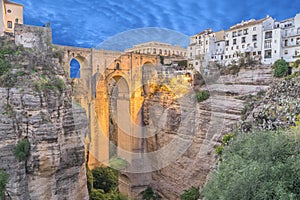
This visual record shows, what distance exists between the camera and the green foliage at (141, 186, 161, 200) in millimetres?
19906

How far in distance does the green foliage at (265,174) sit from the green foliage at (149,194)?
49.5 feet

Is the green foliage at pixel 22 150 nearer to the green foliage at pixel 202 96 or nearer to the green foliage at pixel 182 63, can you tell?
the green foliage at pixel 202 96

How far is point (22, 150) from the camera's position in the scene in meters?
9.31

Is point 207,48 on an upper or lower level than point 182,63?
upper

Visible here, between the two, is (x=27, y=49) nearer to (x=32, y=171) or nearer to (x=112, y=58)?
(x=32, y=171)

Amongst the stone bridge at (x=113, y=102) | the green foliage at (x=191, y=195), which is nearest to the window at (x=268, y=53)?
the stone bridge at (x=113, y=102)

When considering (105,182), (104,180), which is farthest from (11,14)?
(105,182)

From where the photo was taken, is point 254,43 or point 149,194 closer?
point 254,43

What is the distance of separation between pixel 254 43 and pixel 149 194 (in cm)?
1671

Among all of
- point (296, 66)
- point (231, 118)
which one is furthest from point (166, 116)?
point (296, 66)

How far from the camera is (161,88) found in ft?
72.6

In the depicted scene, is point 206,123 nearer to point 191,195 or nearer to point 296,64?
point 191,195

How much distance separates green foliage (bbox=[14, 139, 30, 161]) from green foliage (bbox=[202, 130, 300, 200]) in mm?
7529

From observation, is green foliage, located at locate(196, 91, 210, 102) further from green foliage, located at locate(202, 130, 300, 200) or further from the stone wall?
the stone wall
